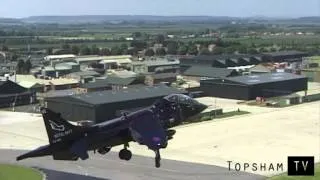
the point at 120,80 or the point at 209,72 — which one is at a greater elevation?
the point at 120,80

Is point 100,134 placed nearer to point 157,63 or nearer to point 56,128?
point 56,128

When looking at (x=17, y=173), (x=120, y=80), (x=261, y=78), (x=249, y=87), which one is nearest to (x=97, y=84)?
(x=120, y=80)

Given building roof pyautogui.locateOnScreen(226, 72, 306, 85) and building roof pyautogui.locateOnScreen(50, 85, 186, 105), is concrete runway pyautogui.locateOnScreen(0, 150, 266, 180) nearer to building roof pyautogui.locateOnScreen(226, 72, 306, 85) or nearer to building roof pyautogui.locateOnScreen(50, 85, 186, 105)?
building roof pyautogui.locateOnScreen(50, 85, 186, 105)

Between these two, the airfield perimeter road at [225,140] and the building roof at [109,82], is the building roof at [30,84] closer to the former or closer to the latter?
the building roof at [109,82]

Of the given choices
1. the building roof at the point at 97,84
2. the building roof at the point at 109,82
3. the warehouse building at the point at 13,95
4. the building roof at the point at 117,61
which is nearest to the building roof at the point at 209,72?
the building roof at the point at 109,82

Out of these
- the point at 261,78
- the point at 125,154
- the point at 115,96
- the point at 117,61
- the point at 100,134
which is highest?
the point at 100,134

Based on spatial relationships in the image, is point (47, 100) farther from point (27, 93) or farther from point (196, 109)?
point (196, 109)
